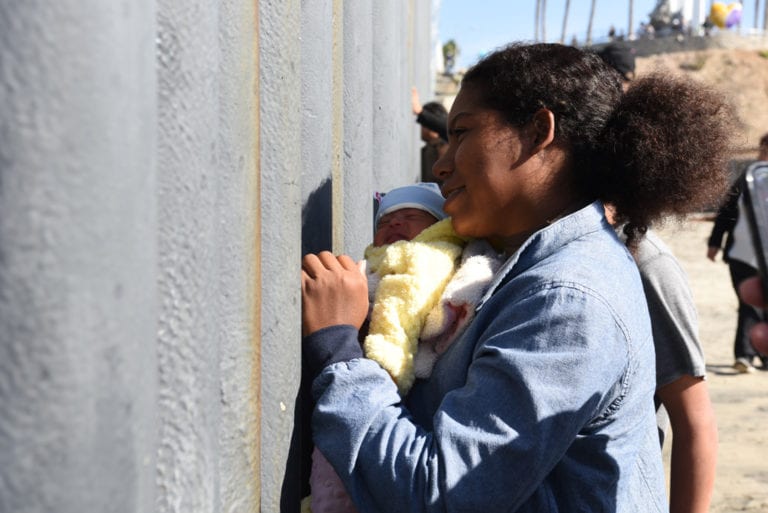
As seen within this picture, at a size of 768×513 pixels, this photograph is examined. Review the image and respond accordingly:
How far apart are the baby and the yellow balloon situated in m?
58.5

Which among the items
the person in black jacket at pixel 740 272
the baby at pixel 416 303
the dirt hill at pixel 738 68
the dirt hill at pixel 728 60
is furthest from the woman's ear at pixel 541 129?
the dirt hill at pixel 738 68

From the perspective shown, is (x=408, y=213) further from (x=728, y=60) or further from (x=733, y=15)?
(x=733, y=15)

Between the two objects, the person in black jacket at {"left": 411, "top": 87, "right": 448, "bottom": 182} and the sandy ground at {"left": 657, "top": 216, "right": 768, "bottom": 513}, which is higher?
the person in black jacket at {"left": 411, "top": 87, "right": 448, "bottom": 182}

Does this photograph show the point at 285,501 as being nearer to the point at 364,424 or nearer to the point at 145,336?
the point at 364,424

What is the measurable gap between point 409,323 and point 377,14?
1378mm

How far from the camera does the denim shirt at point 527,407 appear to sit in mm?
1565

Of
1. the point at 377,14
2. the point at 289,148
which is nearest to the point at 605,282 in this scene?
the point at 289,148

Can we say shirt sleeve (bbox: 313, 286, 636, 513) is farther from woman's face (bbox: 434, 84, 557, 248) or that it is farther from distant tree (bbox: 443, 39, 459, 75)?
distant tree (bbox: 443, 39, 459, 75)

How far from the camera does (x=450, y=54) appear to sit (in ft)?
187

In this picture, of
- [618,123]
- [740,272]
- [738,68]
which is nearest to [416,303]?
[618,123]

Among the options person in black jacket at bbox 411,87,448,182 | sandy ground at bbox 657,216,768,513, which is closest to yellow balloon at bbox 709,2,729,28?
sandy ground at bbox 657,216,768,513

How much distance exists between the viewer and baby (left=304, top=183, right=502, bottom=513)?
6.12ft

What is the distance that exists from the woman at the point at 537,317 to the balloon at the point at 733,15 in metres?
58.7

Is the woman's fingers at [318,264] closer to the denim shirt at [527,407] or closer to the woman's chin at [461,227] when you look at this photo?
the denim shirt at [527,407]
